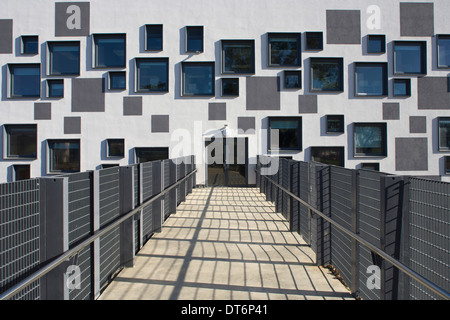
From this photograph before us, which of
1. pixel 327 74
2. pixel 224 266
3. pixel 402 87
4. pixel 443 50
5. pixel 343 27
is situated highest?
pixel 343 27

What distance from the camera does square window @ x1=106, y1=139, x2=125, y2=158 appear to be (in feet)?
49.6

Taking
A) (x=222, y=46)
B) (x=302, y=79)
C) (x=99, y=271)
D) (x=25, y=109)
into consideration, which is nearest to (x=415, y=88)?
(x=302, y=79)

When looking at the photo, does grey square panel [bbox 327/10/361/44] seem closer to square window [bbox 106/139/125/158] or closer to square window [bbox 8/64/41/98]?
square window [bbox 106/139/125/158]

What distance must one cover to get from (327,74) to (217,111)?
16.2 ft

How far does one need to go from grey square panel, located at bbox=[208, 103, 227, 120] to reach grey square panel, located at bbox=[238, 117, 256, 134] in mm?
695

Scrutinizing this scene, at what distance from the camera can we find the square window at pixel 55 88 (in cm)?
1513

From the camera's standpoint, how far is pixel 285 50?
1513cm

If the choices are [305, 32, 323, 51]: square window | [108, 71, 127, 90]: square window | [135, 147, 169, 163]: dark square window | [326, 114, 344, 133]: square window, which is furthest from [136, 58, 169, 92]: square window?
[326, 114, 344, 133]: square window

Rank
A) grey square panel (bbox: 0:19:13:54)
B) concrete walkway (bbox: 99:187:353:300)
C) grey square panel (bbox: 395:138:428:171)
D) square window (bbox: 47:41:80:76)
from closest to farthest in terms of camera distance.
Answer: concrete walkway (bbox: 99:187:353:300)
grey square panel (bbox: 395:138:428:171)
grey square panel (bbox: 0:19:13:54)
square window (bbox: 47:41:80:76)

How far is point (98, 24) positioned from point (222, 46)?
17.5 feet

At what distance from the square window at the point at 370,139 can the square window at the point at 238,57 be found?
5.24 m

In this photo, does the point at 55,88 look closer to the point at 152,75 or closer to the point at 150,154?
the point at 152,75

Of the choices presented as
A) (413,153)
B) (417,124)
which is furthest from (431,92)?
(413,153)
